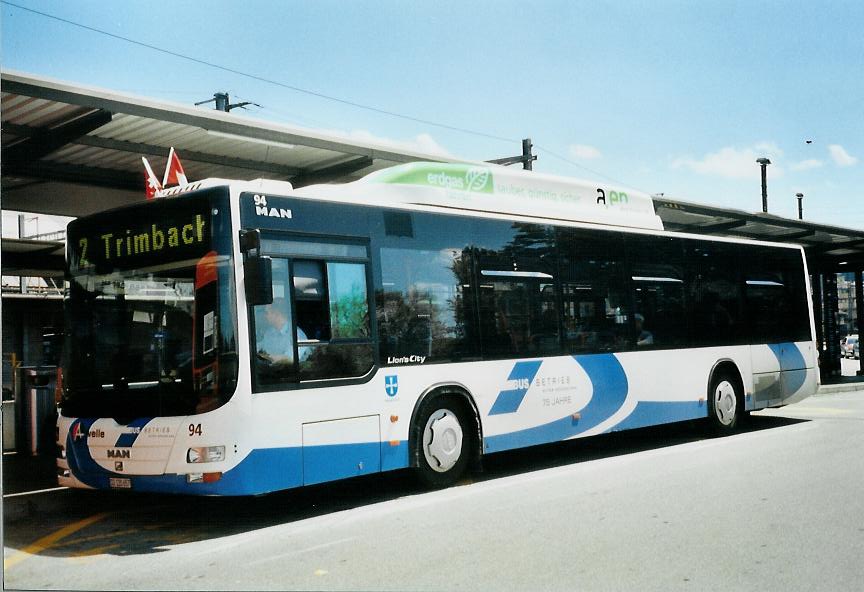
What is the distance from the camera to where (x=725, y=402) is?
13.6 m

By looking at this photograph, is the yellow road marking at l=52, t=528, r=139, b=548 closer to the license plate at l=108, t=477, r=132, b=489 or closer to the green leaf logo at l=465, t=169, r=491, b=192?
the license plate at l=108, t=477, r=132, b=489

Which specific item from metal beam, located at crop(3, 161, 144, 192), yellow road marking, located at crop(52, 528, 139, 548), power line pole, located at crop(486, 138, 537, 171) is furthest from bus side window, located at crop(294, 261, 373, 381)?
power line pole, located at crop(486, 138, 537, 171)

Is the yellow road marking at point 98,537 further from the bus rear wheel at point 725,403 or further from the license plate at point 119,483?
the bus rear wheel at point 725,403

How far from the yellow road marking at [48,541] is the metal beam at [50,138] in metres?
4.59

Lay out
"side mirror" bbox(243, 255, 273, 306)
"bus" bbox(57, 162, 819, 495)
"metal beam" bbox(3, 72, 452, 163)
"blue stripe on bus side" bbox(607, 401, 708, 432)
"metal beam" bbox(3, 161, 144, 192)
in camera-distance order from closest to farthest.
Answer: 1. "side mirror" bbox(243, 255, 273, 306)
2. "bus" bbox(57, 162, 819, 495)
3. "metal beam" bbox(3, 72, 452, 163)
4. "blue stripe on bus side" bbox(607, 401, 708, 432)
5. "metal beam" bbox(3, 161, 144, 192)

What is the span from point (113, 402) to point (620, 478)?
520cm

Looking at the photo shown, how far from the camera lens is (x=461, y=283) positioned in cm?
952

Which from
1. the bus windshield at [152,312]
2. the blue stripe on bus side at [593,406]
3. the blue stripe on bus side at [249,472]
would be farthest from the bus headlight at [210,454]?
the blue stripe on bus side at [593,406]

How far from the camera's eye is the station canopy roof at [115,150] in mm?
10102

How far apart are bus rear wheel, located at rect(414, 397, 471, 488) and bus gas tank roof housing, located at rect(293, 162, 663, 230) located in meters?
2.14

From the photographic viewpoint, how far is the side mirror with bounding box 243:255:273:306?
7.27 metres

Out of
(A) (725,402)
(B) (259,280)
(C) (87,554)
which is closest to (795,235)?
(A) (725,402)

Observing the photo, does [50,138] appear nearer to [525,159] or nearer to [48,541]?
[48,541]

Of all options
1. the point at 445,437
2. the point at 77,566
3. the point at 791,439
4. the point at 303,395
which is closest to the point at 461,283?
the point at 445,437
